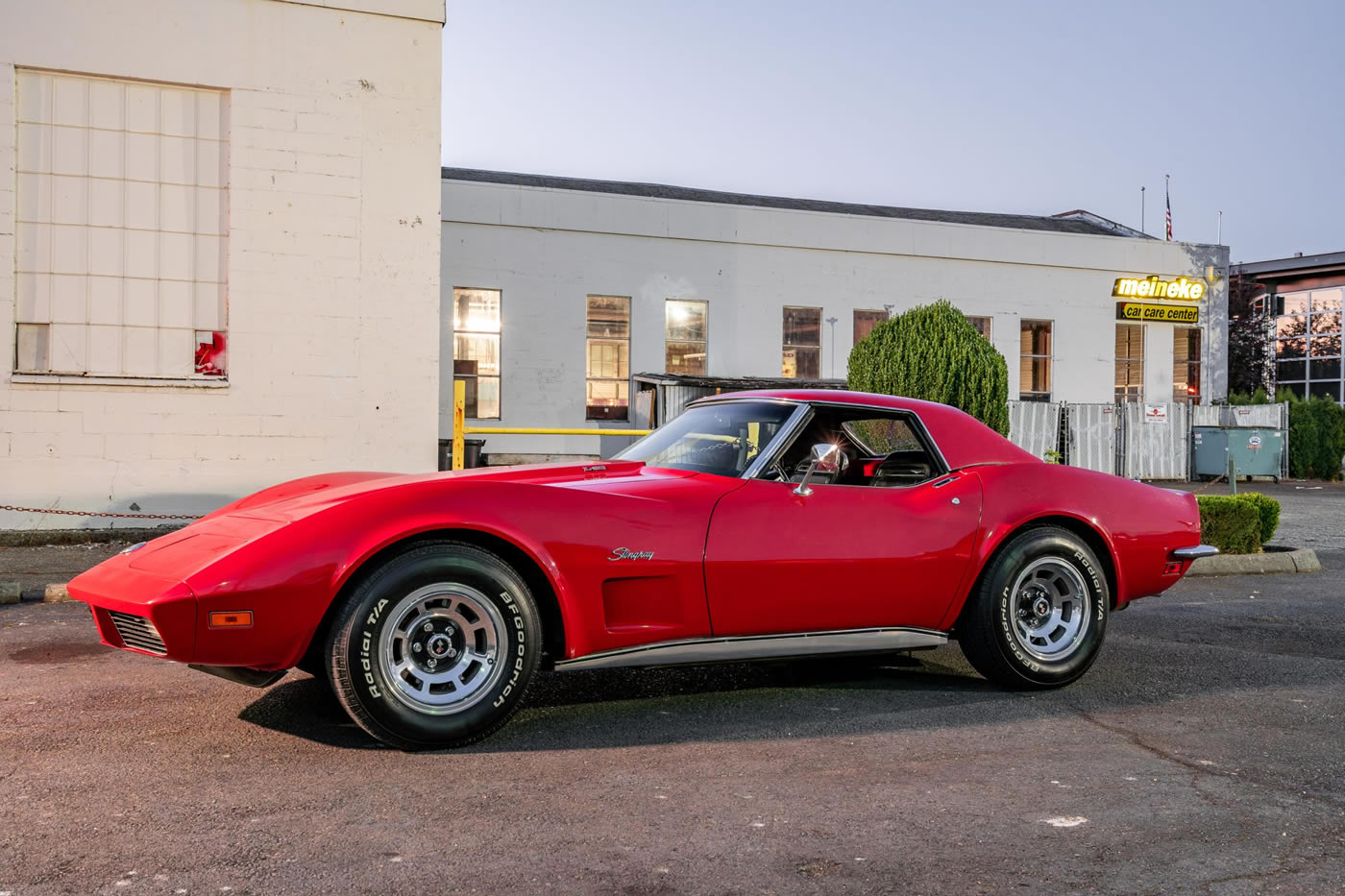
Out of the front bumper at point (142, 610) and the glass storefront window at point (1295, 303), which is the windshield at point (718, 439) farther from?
the glass storefront window at point (1295, 303)

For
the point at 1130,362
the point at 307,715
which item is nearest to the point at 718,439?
the point at 307,715

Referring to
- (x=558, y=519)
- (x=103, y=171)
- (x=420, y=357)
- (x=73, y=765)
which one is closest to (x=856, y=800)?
(x=558, y=519)

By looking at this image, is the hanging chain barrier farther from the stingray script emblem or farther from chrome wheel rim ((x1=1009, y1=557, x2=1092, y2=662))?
chrome wheel rim ((x1=1009, y1=557, x2=1092, y2=662))

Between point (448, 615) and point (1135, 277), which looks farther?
point (1135, 277)

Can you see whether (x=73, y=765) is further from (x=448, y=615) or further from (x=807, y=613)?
(x=807, y=613)

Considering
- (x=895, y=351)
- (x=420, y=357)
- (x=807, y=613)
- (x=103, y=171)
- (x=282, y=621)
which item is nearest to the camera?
(x=282, y=621)

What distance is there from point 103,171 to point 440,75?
373 centimetres

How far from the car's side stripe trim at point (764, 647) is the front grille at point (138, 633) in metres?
1.38

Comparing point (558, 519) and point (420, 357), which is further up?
point (420, 357)

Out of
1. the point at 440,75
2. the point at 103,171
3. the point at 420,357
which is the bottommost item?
the point at 420,357

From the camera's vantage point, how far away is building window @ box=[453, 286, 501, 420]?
23359mm

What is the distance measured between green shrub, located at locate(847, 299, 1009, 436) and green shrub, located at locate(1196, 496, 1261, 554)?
379cm

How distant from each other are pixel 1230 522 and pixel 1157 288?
20.6m

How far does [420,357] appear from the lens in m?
13.1
